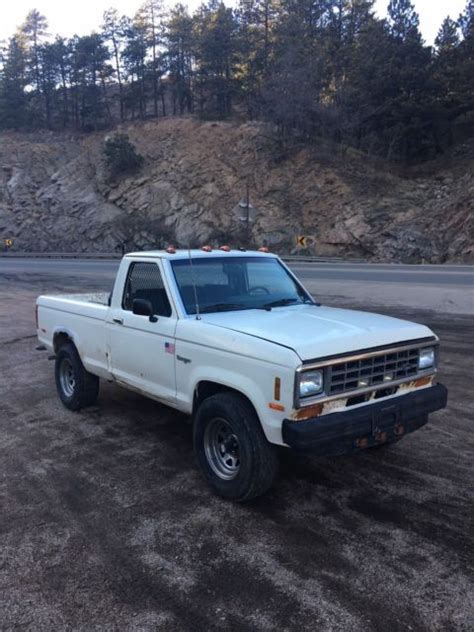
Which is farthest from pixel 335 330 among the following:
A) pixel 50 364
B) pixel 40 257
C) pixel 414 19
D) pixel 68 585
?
pixel 414 19

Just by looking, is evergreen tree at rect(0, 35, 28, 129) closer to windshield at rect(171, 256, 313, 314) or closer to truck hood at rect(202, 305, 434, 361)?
windshield at rect(171, 256, 313, 314)

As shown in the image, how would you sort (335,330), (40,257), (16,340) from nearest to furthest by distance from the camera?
1. (335,330)
2. (16,340)
3. (40,257)

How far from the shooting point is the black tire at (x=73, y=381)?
640 cm

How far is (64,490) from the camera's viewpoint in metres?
4.50

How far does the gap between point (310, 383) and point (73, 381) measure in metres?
3.75

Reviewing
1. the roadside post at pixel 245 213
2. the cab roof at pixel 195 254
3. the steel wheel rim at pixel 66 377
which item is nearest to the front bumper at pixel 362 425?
the cab roof at pixel 195 254

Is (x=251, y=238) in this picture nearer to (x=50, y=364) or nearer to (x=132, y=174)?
(x=132, y=174)

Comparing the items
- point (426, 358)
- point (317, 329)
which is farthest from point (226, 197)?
point (317, 329)

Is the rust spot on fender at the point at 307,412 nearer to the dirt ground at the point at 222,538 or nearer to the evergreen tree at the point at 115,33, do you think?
the dirt ground at the point at 222,538

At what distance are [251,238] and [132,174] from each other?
13561 millimetres

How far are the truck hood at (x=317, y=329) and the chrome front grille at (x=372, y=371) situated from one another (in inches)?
4.3

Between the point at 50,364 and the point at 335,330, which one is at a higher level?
the point at 335,330

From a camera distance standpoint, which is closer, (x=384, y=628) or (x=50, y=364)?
(x=384, y=628)

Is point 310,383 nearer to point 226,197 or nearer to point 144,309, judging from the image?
point 144,309
